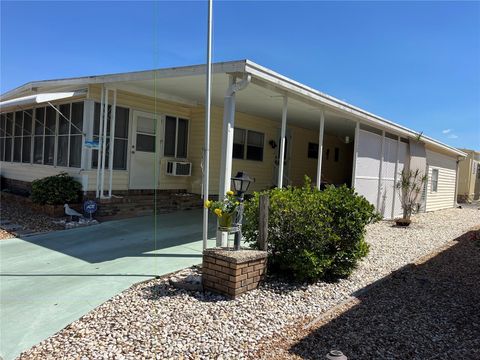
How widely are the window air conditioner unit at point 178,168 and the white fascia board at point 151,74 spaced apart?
8.63 feet

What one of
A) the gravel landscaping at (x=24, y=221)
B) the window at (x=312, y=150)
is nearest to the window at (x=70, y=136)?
the gravel landscaping at (x=24, y=221)

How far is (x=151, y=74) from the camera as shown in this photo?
6746 millimetres

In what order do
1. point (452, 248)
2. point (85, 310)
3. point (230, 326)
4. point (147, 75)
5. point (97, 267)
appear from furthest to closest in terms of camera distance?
point (452, 248)
point (147, 75)
point (97, 267)
point (85, 310)
point (230, 326)

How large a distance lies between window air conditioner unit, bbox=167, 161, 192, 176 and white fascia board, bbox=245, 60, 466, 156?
144 inches

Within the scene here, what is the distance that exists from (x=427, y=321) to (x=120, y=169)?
6911 millimetres

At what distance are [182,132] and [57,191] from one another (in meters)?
3.47

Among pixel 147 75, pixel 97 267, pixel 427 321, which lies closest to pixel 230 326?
pixel 427 321

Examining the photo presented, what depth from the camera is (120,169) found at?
8.70 metres

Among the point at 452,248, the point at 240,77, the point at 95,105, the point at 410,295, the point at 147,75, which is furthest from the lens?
the point at 95,105

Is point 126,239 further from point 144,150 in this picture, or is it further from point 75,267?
point 144,150

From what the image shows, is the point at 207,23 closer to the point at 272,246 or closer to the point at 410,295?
the point at 272,246

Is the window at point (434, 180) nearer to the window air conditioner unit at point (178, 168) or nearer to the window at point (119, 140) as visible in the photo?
the window air conditioner unit at point (178, 168)

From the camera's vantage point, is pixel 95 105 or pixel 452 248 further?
pixel 95 105

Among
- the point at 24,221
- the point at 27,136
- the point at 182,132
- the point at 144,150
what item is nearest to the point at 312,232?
the point at 144,150
